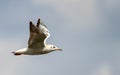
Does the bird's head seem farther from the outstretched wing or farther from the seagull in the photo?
the outstretched wing

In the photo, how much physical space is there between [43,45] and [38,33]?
9.83 feet

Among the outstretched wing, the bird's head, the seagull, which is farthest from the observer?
the bird's head

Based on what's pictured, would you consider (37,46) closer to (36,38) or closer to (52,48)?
(36,38)

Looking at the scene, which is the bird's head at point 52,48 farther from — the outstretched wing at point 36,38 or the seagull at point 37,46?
the outstretched wing at point 36,38

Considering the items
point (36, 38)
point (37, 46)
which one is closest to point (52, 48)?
point (37, 46)

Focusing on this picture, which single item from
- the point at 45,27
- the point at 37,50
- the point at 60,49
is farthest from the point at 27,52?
the point at 45,27

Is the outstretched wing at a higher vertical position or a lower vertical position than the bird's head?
higher

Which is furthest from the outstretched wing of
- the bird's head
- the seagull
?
the bird's head

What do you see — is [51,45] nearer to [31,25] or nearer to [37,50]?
[37,50]

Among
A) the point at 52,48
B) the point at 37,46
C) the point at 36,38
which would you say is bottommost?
the point at 52,48

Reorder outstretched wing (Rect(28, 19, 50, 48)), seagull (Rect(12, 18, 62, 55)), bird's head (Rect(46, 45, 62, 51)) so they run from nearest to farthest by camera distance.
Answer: outstretched wing (Rect(28, 19, 50, 48))
seagull (Rect(12, 18, 62, 55))
bird's head (Rect(46, 45, 62, 51))

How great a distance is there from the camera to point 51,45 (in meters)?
54.2

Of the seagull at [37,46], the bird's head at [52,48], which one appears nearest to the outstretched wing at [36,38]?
the seagull at [37,46]

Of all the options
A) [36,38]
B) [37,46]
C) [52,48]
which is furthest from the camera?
[52,48]
